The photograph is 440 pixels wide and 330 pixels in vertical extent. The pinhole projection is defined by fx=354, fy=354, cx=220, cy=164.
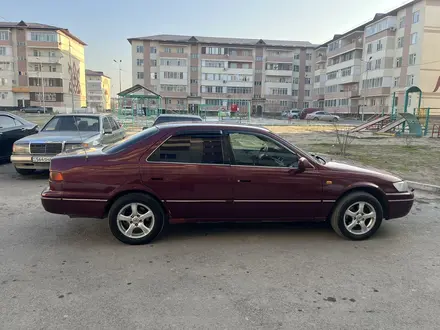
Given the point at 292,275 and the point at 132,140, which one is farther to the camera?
the point at 132,140

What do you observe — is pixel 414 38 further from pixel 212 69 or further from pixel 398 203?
pixel 398 203

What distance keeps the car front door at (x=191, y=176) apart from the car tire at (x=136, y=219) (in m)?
0.17

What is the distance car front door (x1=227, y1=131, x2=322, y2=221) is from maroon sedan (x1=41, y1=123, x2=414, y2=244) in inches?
0.5

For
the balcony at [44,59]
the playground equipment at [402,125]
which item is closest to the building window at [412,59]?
the playground equipment at [402,125]

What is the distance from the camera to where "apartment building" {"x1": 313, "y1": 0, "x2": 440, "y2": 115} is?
163ft

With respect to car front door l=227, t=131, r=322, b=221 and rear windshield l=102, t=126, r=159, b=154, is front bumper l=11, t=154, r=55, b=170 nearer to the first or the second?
rear windshield l=102, t=126, r=159, b=154

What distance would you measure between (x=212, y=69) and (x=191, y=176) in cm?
7574

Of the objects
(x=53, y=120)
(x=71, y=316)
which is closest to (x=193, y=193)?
(x=71, y=316)

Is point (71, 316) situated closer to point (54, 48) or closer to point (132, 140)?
point (132, 140)

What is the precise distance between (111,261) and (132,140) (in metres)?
1.59

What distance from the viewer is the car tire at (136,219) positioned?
4422 mm

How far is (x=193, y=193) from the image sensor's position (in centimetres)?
450

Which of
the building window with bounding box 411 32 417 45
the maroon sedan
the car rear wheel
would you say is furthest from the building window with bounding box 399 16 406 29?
the car rear wheel

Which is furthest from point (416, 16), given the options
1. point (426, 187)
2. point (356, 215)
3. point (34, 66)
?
point (34, 66)
